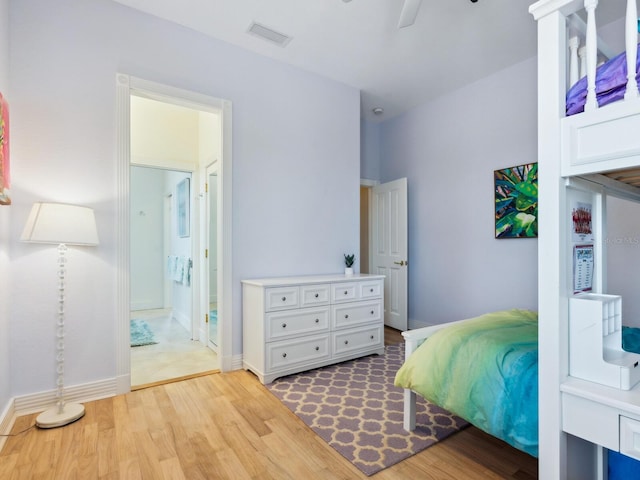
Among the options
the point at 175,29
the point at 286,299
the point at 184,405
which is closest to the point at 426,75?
the point at 175,29

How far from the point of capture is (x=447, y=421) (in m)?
2.15

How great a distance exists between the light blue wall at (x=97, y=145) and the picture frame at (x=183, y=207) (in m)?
1.67

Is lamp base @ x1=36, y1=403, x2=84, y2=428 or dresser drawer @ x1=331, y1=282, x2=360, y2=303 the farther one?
dresser drawer @ x1=331, y1=282, x2=360, y2=303

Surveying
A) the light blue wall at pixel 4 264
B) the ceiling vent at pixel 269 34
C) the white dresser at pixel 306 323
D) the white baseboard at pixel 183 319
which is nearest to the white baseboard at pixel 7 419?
the light blue wall at pixel 4 264

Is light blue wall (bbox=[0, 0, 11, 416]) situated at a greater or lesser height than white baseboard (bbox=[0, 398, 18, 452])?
greater

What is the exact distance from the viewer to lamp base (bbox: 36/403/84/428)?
2.06 m

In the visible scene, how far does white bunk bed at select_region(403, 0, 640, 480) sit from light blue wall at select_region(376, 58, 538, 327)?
7.36 feet

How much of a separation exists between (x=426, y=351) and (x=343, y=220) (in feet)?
6.84

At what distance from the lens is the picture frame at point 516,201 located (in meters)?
3.28

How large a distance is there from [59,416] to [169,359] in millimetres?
1219

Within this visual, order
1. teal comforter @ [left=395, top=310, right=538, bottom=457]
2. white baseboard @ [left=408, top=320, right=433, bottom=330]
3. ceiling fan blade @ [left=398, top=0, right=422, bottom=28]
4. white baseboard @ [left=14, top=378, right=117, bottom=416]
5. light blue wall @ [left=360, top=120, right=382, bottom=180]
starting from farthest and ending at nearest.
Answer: light blue wall @ [left=360, top=120, right=382, bottom=180] < white baseboard @ [left=408, top=320, right=433, bottom=330] < white baseboard @ [left=14, top=378, right=117, bottom=416] < ceiling fan blade @ [left=398, top=0, right=422, bottom=28] < teal comforter @ [left=395, top=310, right=538, bottom=457]

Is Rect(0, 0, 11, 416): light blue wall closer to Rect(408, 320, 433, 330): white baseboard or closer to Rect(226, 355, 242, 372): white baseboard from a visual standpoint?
Rect(226, 355, 242, 372): white baseboard

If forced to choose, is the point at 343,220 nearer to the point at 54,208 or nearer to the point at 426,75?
the point at 426,75

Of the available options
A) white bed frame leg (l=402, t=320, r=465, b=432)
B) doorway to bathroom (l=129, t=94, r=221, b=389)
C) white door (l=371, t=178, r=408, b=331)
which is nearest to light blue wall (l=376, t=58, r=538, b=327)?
white door (l=371, t=178, r=408, b=331)
